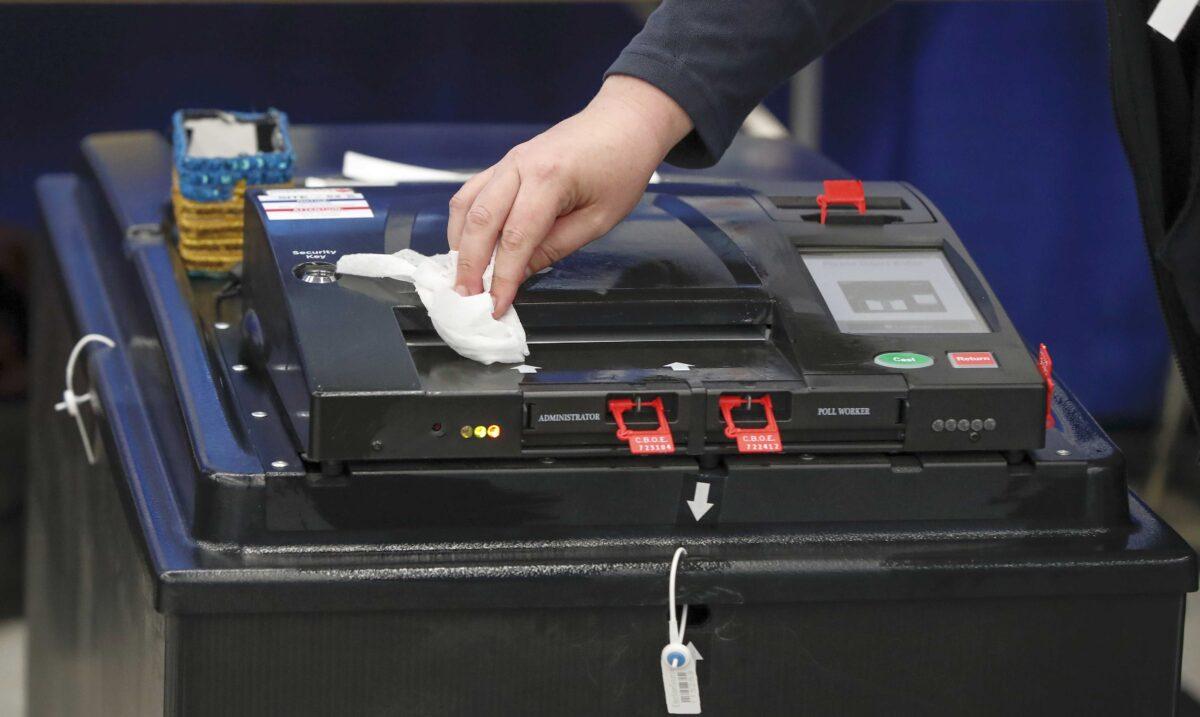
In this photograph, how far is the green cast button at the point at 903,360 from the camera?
98cm

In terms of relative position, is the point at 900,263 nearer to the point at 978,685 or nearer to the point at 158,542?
the point at 978,685

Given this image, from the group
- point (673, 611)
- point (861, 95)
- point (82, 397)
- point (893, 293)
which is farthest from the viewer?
point (861, 95)

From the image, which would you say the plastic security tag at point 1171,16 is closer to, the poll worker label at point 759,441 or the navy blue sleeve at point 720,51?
the navy blue sleeve at point 720,51

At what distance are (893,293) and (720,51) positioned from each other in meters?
0.19

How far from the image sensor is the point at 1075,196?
2771mm

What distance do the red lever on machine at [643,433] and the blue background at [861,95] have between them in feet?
6.09

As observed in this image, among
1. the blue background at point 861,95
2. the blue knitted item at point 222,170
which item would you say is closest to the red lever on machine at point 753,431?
the blue knitted item at point 222,170

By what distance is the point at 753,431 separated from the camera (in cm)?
95

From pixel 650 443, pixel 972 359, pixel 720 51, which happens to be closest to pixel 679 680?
pixel 650 443

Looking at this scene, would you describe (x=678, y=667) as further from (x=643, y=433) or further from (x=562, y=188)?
(x=562, y=188)

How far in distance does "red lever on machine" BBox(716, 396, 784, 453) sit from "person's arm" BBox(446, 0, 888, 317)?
→ 5.4 inches

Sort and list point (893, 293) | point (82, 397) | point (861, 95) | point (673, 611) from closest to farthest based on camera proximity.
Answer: point (673, 611) < point (893, 293) < point (82, 397) < point (861, 95)

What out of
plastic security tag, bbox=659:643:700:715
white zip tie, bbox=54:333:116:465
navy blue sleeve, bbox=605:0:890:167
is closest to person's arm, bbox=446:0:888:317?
navy blue sleeve, bbox=605:0:890:167

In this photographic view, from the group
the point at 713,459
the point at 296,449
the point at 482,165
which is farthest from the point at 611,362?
the point at 482,165
